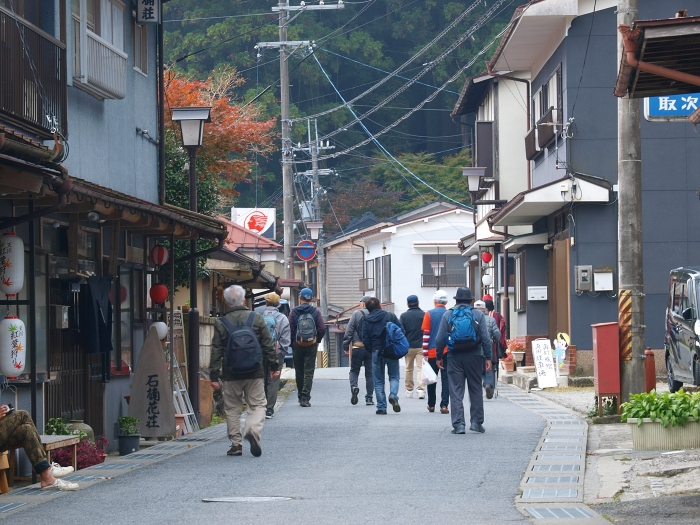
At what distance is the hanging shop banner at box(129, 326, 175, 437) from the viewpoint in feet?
45.8

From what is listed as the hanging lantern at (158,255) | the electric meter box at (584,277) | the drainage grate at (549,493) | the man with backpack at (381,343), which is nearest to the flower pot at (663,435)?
the drainage grate at (549,493)

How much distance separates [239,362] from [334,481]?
2577 mm

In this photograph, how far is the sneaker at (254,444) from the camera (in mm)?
11492

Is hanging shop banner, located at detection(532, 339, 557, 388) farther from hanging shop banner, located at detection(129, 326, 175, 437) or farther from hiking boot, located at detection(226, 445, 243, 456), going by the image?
hiking boot, located at detection(226, 445, 243, 456)

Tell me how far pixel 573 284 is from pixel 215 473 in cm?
1396

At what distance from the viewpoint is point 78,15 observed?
13.6 metres

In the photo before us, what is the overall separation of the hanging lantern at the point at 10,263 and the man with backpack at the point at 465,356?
563cm

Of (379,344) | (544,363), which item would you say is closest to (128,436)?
(379,344)

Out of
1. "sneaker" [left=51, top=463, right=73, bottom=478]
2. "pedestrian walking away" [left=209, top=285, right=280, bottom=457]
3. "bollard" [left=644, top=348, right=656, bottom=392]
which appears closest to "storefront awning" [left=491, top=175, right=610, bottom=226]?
"bollard" [left=644, top=348, right=656, bottom=392]

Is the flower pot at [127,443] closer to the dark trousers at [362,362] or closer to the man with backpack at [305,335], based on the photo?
the man with backpack at [305,335]

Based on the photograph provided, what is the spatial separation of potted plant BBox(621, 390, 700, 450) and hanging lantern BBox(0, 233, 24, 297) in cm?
650

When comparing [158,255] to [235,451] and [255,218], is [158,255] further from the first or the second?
[255,218]

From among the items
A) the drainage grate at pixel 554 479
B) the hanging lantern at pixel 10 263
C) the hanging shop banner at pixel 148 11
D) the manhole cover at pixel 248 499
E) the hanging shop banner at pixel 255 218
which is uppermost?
the hanging shop banner at pixel 148 11

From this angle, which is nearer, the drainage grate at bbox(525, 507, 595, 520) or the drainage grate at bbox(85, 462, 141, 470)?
the drainage grate at bbox(525, 507, 595, 520)
